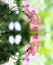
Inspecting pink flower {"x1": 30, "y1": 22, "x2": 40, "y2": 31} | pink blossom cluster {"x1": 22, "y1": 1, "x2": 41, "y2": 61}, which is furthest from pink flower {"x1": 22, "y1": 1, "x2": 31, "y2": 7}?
pink flower {"x1": 30, "y1": 22, "x2": 40, "y2": 31}

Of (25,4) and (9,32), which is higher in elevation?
(25,4)

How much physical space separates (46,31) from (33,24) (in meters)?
0.10

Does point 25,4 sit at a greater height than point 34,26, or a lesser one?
greater

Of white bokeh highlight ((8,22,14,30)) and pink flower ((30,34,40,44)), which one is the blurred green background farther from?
white bokeh highlight ((8,22,14,30))

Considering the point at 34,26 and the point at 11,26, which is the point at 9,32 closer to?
the point at 11,26

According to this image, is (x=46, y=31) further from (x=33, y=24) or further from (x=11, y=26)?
(x=11, y=26)

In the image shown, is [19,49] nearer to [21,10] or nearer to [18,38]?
[18,38]

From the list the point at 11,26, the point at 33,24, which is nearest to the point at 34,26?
the point at 33,24

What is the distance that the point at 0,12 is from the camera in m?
1.18

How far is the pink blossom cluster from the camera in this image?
47.5 inches

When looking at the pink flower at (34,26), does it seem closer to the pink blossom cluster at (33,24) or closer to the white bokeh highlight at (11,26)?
the pink blossom cluster at (33,24)

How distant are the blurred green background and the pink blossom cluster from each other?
0.03 metres

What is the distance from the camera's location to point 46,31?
1224 mm

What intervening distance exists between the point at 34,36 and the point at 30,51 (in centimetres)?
10
